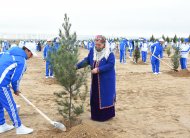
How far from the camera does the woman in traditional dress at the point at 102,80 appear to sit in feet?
21.5

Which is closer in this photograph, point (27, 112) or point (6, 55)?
point (6, 55)

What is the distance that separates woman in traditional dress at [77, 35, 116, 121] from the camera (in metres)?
6.55

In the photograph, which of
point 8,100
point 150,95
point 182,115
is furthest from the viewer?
point 150,95

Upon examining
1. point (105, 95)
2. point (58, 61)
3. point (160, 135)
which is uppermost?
point (58, 61)

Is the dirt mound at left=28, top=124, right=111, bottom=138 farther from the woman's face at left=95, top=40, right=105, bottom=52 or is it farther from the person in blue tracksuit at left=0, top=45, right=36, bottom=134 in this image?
the woman's face at left=95, top=40, right=105, bottom=52

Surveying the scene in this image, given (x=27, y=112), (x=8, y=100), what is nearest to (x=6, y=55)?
(x=8, y=100)

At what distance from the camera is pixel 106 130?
6230mm

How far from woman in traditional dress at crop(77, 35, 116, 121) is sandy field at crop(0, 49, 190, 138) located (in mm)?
254

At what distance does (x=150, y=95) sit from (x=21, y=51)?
5073 millimetres

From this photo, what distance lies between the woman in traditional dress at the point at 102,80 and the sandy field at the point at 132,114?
25cm

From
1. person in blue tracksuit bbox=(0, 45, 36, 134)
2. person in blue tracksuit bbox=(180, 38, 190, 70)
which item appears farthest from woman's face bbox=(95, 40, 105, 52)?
person in blue tracksuit bbox=(180, 38, 190, 70)

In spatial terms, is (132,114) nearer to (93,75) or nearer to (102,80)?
(102,80)

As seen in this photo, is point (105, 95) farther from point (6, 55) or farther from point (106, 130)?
point (6, 55)

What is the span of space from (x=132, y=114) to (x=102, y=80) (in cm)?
132
